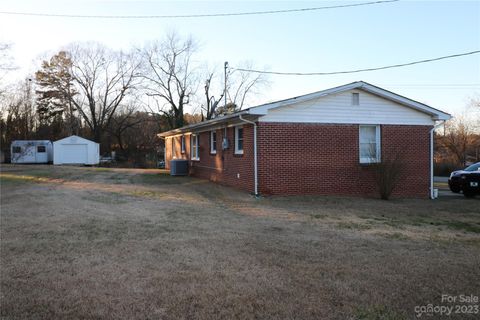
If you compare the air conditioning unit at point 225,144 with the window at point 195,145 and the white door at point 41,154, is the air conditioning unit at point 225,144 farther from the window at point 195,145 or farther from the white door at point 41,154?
the white door at point 41,154

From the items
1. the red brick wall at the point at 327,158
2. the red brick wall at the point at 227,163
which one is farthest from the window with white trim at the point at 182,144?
the red brick wall at the point at 327,158

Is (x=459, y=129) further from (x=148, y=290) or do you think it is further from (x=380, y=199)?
(x=148, y=290)

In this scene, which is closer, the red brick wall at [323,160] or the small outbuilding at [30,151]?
the red brick wall at [323,160]

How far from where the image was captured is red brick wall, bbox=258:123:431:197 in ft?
45.4

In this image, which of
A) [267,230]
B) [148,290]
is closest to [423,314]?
[148,290]

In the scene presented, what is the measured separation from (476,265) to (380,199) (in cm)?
870

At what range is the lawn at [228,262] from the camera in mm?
4141

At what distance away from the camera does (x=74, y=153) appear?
4003 centimetres

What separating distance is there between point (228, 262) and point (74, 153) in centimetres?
3779

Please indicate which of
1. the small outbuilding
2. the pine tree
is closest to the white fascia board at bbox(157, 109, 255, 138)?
the small outbuilding

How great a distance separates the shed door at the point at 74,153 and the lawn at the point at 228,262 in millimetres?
30863

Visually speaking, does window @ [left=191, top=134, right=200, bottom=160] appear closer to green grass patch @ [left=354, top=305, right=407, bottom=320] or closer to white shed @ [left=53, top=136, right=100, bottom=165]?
green grass patch @ [left=354, top=305, right=407, bottom=320]

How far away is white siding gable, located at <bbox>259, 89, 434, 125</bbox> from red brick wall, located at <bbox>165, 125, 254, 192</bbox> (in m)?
1.37

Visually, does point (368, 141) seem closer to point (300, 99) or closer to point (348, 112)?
point (348, 112)
